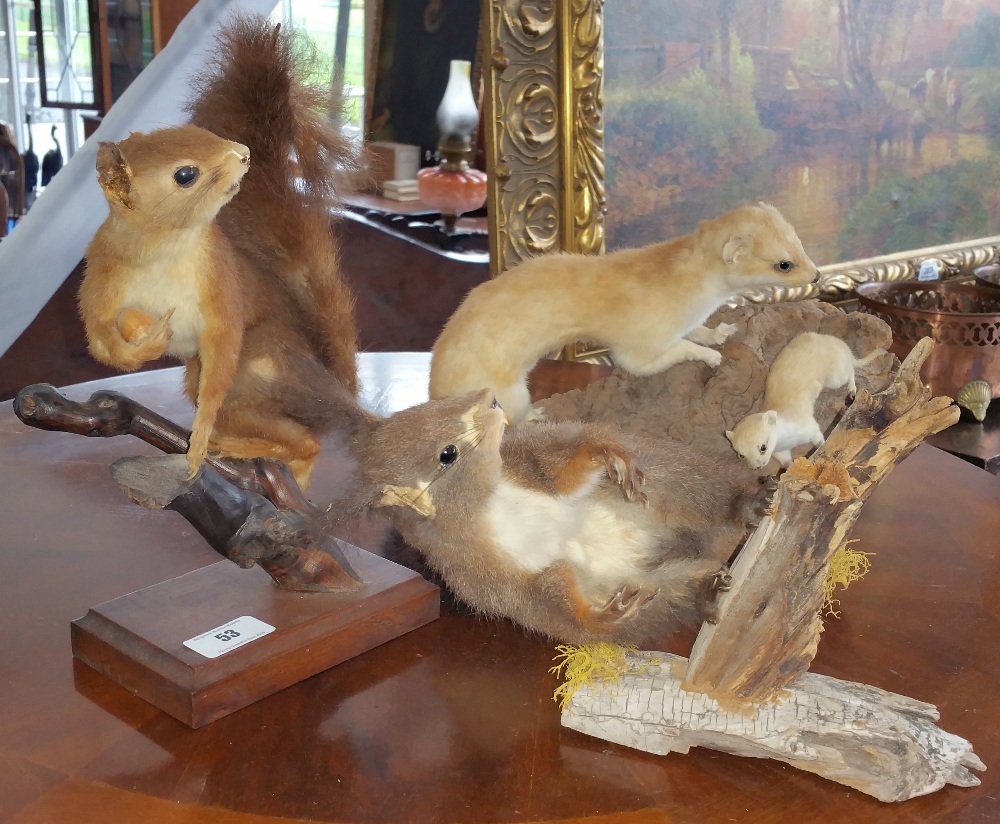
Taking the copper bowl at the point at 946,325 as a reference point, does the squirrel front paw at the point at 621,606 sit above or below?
above

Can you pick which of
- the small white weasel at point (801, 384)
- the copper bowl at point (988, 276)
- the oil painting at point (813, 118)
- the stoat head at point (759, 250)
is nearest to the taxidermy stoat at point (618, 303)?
the stoat head at point (759, 250)

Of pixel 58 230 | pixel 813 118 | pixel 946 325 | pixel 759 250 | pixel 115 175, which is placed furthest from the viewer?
pixel 813 118

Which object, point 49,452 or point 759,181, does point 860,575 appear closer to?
point 49,452

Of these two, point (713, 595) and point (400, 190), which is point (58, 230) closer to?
point (400, 190)

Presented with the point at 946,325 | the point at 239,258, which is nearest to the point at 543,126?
the point at 946,325

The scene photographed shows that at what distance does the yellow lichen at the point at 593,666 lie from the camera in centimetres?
69

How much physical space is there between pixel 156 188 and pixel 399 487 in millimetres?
233

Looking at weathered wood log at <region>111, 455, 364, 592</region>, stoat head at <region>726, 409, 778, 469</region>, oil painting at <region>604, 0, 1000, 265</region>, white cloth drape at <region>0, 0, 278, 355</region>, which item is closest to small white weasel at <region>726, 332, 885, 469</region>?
stoat head at <region>726, 409, 778, 469</region>

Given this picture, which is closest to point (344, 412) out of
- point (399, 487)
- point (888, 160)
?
point (399, 487)

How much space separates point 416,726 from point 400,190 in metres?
1.10

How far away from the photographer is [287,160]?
2.49 ft

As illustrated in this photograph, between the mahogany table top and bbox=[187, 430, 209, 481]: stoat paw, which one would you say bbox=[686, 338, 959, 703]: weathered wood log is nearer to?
the mahogany table top

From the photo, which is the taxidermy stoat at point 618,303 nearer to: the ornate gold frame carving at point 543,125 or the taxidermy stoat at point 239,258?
the taxidermy stoat at point 239,258

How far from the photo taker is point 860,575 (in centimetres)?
92
